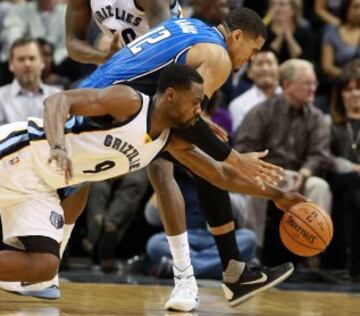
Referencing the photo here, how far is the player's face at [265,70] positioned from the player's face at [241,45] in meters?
3.58

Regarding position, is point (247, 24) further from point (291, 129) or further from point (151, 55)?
point (291, 129)

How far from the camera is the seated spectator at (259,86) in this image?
9.13m

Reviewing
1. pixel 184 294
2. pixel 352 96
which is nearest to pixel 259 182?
pixel 184 294

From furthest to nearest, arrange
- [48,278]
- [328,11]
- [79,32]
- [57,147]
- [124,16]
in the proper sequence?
[328,11] < [79,32] < [124,16] < [48,278] < [57,147]

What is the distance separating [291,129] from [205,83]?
326 cm

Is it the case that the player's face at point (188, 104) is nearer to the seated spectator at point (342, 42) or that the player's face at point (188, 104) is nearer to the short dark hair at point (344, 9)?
the seated spectator at point (342, 42)

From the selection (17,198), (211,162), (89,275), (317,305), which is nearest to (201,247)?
(89,275)

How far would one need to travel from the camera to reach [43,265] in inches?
199

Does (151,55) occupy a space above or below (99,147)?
above

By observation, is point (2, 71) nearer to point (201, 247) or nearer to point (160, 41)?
point (201, 247)

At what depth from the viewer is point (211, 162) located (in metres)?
5.64

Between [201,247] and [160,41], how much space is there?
2844mm

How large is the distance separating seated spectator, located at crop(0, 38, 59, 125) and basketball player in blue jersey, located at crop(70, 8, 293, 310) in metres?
2.92

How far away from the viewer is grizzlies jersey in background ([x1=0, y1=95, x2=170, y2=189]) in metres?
5.04
